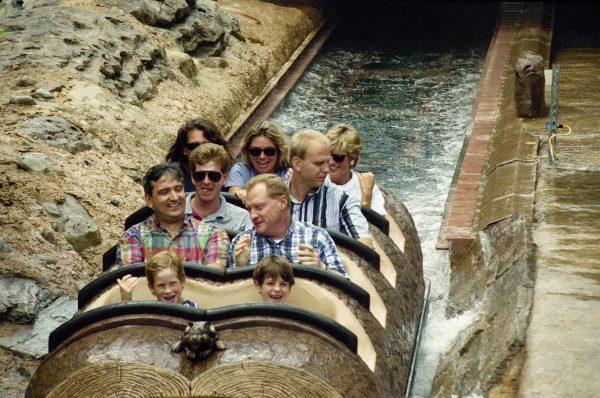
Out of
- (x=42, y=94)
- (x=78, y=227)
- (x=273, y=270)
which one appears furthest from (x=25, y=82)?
(x=273, y=270)

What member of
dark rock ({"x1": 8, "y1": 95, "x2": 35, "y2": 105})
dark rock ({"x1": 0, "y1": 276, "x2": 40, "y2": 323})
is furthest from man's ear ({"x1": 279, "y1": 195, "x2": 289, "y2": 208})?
dark rock ({"x1": 8, "y1": 95, "x2": 35, "y2": 105})

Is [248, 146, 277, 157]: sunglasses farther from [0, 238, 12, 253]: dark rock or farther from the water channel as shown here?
[0, 238, 12, 253]: dark rock

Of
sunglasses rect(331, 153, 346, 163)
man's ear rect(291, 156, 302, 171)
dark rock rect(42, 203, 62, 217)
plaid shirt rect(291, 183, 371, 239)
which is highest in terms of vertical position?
dark rock rect(42, 203, 62, 217)

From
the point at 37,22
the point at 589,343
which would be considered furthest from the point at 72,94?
the point at 589,343

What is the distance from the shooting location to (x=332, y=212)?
6.29 metres

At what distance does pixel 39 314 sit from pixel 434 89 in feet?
27.0

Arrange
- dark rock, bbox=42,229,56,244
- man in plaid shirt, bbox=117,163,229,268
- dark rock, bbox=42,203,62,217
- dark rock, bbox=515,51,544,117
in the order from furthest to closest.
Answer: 1. dark rock, bbox=515,51,544,117
2. dark rock, bbox=42,203,62,217
3. dark rock, bbox=42,229,56,244
4. man in plaid shirt, bbox=117,163,229,268

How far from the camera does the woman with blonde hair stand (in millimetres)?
6848

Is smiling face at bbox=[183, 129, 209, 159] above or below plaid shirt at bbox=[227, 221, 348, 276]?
above

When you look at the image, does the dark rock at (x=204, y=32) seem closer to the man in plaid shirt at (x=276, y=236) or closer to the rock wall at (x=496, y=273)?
the rock wall at (x=496, y=273)

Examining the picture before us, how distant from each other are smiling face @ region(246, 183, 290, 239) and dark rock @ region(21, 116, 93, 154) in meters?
4.61

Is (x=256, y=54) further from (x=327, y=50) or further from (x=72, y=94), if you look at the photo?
(x=72, y=94)

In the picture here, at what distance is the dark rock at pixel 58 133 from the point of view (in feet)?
31.8

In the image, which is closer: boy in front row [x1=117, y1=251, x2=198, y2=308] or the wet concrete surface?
boy in front row [x1=117, y1=251, x2=198, y2=308]
